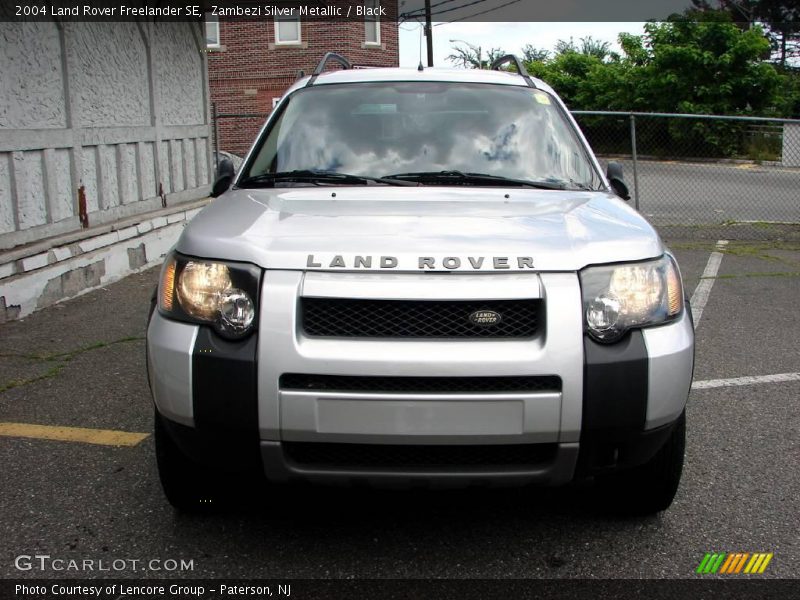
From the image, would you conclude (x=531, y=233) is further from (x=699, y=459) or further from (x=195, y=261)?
(x=699, y=459)

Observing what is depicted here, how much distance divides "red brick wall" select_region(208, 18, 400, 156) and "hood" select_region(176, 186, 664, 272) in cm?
2719

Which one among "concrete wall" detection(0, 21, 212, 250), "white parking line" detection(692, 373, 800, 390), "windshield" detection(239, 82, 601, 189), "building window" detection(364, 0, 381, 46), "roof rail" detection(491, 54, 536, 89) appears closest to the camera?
"windshield" detection(239, 82, 601, 189)

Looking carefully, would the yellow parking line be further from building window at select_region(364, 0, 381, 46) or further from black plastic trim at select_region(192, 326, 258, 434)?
building window at select_region(364, 0, 381, 46)

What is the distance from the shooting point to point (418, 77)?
4.39 metres

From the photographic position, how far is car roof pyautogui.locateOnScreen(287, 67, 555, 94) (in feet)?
14.4

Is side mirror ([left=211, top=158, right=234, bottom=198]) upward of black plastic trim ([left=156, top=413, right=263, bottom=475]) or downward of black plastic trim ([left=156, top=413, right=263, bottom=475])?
upward

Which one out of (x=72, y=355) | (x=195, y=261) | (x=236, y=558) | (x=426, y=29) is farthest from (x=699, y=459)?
(x=426, y=29)

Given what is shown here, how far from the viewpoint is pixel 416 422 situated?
103 inches

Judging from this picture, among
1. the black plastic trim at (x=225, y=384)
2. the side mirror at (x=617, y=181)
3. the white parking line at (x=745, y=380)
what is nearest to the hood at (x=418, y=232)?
the black plastic trim at (x=225, y=384)

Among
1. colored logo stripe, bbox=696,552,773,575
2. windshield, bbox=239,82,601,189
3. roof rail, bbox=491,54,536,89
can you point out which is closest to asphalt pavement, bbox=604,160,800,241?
roof rail, bbox=491,54,536,89

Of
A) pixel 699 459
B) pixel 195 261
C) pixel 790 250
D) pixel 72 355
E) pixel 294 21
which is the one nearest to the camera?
pixel 195 261

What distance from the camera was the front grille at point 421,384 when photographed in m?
2.62

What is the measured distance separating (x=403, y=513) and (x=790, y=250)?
8.70m

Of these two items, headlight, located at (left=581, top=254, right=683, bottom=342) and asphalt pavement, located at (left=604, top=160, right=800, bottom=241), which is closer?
headlight, located at (left=581, top=254, right=683, bottom=342)
